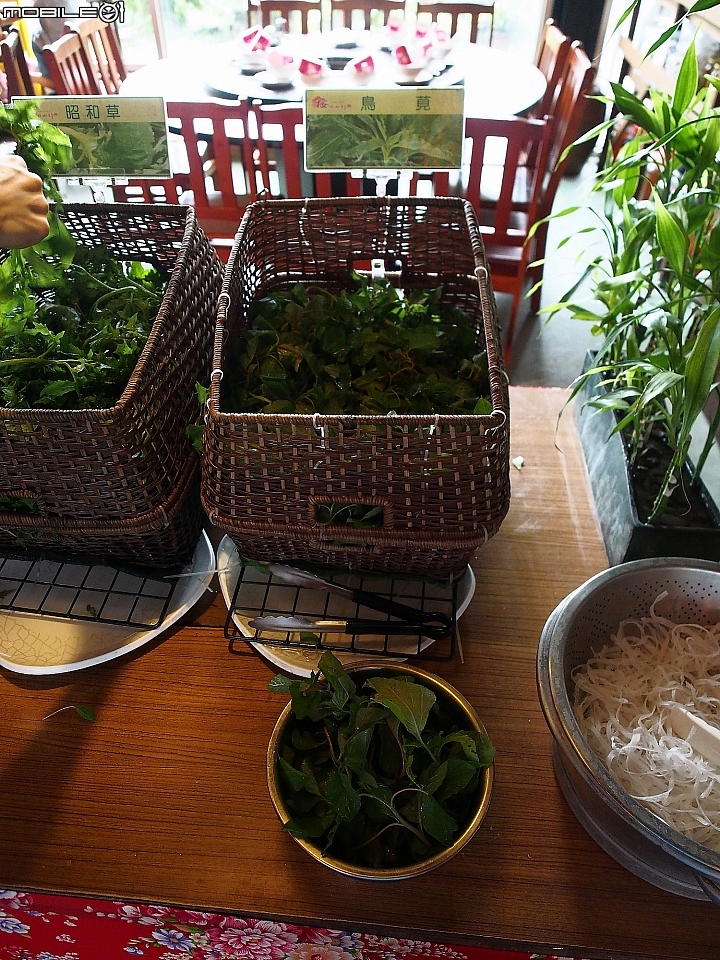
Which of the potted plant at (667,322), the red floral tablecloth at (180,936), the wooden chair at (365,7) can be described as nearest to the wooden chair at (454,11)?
the wooden chair at (365,7)

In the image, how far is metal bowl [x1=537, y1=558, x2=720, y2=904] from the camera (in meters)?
0.55

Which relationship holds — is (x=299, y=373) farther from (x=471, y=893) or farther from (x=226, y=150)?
(x=226, y=150)

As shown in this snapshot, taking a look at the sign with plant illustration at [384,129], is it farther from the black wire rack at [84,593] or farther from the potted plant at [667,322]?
the black wire rack at [84,593]

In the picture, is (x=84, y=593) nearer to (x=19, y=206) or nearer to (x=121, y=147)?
(x=19, y=206)

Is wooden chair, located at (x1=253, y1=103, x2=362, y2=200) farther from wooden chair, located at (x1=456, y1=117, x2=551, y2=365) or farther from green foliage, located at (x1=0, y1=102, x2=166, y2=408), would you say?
green foliage, located at (x1=0, y1=102, x2=166, y2=408)

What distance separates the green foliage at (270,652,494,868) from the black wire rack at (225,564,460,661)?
0.13 meters

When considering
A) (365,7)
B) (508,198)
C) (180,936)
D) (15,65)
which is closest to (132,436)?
(180,936)

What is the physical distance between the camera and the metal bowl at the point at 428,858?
0.58 m

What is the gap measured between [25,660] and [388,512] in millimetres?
473

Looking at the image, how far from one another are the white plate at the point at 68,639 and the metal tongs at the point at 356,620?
11 cm

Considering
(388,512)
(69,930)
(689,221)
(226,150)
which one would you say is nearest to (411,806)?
(388,512)

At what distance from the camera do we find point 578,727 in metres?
0.60

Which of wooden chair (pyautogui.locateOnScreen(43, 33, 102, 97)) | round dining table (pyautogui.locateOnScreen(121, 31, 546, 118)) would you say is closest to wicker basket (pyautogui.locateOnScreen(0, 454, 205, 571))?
round dining table (pyautogui.locateOnScreen(121, 31, 546, 118))

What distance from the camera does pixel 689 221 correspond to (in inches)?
32.6
